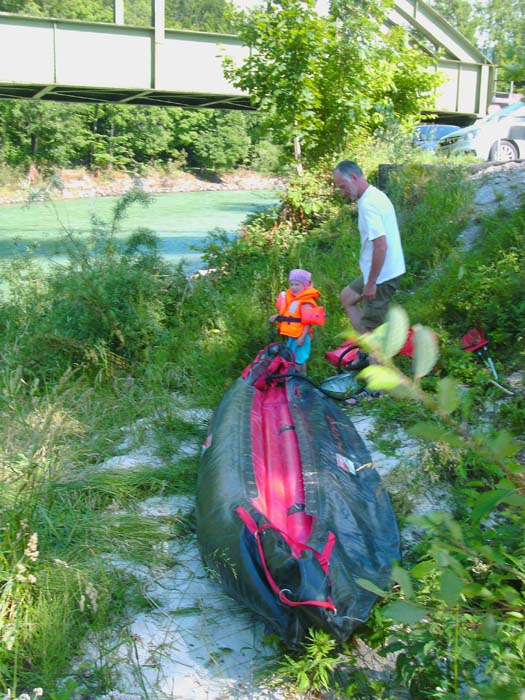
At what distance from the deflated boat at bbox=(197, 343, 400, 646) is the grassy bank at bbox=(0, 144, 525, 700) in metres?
0.19

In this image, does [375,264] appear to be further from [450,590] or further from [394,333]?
[394,333]

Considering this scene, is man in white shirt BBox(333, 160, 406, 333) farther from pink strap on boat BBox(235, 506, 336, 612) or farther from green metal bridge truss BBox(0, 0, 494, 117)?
green metal bridge truss BBox(0, 0, 494, 117)

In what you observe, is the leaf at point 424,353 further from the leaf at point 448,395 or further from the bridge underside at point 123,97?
the bridge underside at point 123,97

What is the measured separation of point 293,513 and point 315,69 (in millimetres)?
8159

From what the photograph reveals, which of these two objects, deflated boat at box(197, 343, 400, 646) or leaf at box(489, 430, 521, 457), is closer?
leaf at box(489, 430, 521, 457)

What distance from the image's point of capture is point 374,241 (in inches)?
229

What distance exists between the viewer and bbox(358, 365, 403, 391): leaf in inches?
46.1

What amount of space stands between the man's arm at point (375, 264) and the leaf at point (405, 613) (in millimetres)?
4500

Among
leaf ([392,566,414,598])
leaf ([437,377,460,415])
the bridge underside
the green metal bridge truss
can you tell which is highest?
the green metal bridge truss

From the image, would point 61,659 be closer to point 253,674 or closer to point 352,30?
point 253,674

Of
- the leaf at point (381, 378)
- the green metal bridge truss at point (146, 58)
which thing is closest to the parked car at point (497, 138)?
the green metal bridge truss at point (146, 58)

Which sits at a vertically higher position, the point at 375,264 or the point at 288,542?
the point at 375,264

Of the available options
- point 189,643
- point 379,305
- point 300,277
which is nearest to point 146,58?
point 300,277

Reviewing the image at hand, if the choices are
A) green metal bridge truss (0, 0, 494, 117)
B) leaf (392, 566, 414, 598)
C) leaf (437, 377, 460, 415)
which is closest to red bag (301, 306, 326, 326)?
leaf (392, 566, 414, 598)
